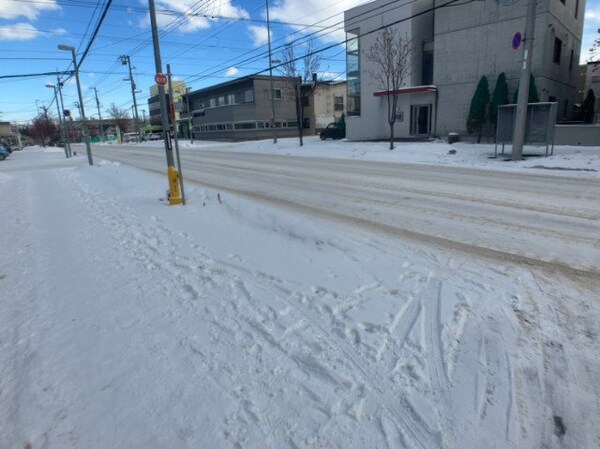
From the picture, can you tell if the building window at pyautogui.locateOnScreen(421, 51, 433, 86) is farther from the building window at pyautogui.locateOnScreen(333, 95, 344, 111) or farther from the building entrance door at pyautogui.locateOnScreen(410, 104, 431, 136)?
the building window at pyautogui.locateOnScreen(333, 95, 344, 111)

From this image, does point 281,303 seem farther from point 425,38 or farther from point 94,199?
point 425,38

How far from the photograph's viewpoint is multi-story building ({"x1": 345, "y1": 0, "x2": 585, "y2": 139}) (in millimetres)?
22453

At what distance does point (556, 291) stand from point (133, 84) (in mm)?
66626

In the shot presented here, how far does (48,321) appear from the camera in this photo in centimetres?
400

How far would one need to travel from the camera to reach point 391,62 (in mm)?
23094

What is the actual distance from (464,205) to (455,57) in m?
20.9

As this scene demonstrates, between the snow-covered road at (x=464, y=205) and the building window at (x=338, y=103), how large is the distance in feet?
144

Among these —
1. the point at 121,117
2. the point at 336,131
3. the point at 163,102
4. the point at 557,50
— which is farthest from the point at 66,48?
the point at 121,117

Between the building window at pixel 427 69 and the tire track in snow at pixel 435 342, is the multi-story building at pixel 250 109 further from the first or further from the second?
the tire track in snow at pixel 435 342

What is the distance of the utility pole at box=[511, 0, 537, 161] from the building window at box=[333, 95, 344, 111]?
42.0 metres

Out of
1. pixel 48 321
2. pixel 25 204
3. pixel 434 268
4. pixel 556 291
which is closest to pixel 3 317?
pixel 48 321

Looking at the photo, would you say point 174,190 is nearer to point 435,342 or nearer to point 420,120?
point 435,342

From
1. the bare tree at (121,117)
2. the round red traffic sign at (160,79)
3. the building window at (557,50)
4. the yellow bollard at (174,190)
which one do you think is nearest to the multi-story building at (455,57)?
the building window at (557,50)

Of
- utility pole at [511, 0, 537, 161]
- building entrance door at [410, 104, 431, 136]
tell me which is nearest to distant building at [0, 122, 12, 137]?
building entrance door at [410, 104, 431, 136]
